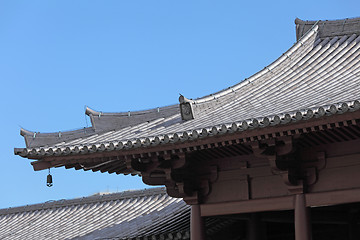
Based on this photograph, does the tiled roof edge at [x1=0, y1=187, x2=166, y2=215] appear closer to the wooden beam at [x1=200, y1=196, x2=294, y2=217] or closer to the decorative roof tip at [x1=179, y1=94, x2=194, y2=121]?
the decorative roof tip at [x1=179, y1=94, x2=194, y2=121]

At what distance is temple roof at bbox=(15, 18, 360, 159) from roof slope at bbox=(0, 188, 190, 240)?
3.11 m

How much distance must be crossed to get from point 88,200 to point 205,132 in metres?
11.2

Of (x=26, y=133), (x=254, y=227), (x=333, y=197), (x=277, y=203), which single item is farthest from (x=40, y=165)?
(x=333, y=197)

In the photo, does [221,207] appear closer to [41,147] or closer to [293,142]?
[293,142]

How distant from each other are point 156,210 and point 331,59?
689 cm

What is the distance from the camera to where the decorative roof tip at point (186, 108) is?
14180 mm

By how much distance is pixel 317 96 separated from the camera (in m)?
13.2

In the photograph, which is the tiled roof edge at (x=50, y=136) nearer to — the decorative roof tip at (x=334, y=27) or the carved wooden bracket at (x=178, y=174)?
the carved wooden bracket at (x=178, y=174)

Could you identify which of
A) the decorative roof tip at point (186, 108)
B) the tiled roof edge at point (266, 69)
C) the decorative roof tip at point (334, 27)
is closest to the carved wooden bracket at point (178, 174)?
the decorative roof tip at point (186, 108)

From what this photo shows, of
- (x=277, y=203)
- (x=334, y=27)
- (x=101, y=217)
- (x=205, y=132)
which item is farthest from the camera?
(x=101, y=217)

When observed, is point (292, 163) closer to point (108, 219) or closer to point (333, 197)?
point (333, 197)

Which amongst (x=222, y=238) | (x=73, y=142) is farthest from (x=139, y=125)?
(x=222, y=238)

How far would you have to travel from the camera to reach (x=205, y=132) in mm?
12367

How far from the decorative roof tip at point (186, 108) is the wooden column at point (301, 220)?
8.97 ft
